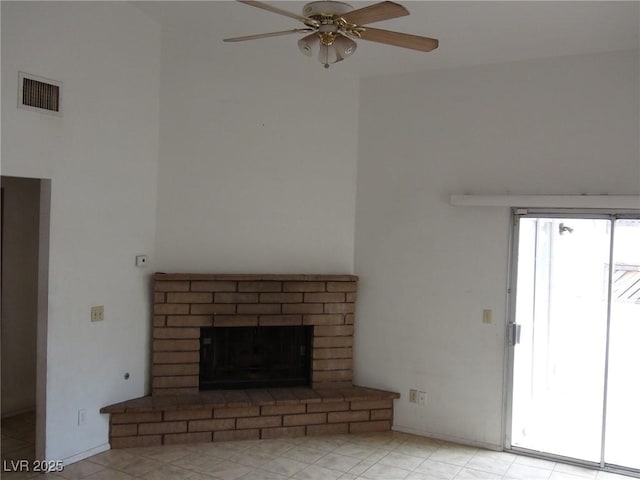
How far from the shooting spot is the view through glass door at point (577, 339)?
3836mm

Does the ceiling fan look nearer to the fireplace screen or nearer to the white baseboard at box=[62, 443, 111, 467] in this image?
the fireplace screen

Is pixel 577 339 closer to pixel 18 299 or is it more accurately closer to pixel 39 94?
pixel 39 94

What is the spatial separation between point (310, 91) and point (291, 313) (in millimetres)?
1870

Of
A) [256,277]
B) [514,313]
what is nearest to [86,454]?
[256,277]

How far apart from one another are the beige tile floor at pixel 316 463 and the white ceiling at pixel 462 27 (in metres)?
2.95

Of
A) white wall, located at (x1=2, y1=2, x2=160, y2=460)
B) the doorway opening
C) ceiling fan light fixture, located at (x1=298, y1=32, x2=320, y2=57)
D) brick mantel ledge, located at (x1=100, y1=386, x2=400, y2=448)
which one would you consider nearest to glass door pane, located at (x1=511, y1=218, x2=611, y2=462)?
brick mantel ledge, located at (x1=100, y1=386, x2=400, y2=448)

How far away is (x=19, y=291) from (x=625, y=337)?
4678mm

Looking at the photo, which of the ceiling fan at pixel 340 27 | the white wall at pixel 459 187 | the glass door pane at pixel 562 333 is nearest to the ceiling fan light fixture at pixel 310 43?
the ceiling fan at pixel 340 27

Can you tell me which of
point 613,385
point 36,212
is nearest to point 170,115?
point 36,212

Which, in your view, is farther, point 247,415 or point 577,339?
point 247,415

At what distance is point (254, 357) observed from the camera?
181 inches

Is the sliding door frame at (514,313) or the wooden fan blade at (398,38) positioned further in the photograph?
the sliding door frame at (514,313)

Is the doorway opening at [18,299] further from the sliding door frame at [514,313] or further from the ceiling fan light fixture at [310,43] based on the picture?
the sliding door frame at [514,313]

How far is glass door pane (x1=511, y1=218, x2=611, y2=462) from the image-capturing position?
12.9ft
